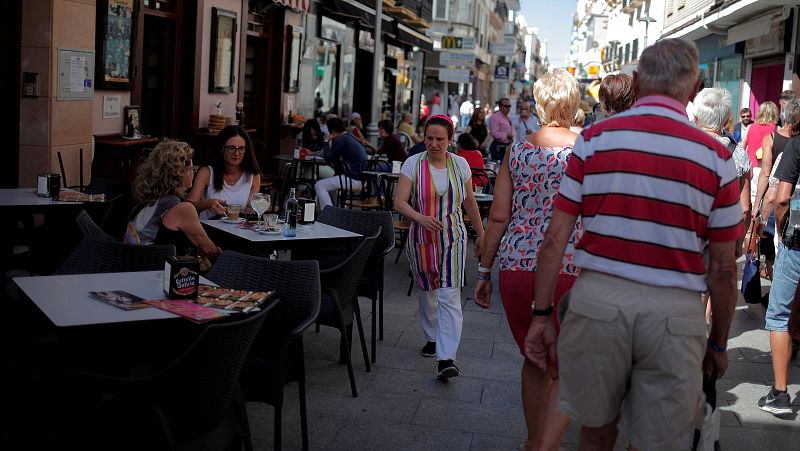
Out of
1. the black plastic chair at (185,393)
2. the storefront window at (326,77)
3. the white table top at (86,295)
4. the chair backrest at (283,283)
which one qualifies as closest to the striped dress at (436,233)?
the chair backrest at (283,283)

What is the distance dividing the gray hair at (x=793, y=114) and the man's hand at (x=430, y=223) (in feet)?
8.62

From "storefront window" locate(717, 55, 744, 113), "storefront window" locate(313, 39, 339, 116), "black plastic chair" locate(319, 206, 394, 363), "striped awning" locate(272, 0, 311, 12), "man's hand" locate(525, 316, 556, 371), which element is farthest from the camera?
"storefront window" locate(717, 55, 744, 113)

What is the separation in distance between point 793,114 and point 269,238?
3.82 m

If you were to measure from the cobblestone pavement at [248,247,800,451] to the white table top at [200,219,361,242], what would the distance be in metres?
0.84

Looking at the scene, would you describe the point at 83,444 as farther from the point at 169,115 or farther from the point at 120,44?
the point at 169,115

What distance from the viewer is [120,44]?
11531 mm

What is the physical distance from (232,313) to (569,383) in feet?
4.50

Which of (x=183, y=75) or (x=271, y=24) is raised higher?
(x=271, y=24)

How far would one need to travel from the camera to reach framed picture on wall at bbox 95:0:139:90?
11.1m

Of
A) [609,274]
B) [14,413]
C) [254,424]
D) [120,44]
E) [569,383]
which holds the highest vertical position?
[120,44]

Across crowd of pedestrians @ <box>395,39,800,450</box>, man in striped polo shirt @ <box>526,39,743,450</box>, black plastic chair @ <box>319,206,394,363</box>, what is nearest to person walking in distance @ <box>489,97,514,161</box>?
black plastic chair @ <box>319,206,394,363</box>

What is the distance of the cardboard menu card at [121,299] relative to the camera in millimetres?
3904

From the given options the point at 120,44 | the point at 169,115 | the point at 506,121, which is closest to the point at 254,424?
the point at 120,44

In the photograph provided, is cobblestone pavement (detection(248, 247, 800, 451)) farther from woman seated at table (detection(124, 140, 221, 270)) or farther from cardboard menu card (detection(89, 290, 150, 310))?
cardboard menu card (detection(89, 290, 150, 310))
